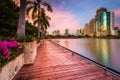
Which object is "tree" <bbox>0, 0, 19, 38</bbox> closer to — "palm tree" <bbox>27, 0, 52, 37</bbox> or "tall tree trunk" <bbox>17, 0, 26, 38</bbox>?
"palm tree" <bbox>27, 0, 52, 37</bbox>

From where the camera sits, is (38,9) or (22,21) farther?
(38,9)

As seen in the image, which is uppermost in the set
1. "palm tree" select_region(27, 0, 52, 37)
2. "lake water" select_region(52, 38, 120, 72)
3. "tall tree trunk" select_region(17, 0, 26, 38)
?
"palm tree" select_region(27, 0, 52, 37)

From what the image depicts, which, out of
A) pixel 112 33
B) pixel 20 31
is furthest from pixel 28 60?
pixel 112 33

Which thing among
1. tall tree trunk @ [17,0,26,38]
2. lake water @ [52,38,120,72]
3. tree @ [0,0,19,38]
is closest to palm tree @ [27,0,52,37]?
tree @ [0,0,19,38]

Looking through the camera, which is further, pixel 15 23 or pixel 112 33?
pixel 112 33

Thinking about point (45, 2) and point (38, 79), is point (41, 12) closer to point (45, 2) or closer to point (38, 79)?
point (45, 2)

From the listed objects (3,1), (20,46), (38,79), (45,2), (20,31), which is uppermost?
(45,2)

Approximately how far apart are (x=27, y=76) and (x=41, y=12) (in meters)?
29.4

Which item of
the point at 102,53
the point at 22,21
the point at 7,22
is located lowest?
the point at 102,53

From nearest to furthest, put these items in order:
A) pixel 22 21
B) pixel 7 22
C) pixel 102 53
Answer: pixel 22 21, pixel 7 22, pixel 102 53

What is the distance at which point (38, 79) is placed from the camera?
5125mm

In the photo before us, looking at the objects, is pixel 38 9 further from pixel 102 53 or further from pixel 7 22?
pixel 102 53

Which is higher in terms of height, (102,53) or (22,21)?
(22,21)

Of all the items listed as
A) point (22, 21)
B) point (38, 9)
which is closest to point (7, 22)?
point (22, 21)
